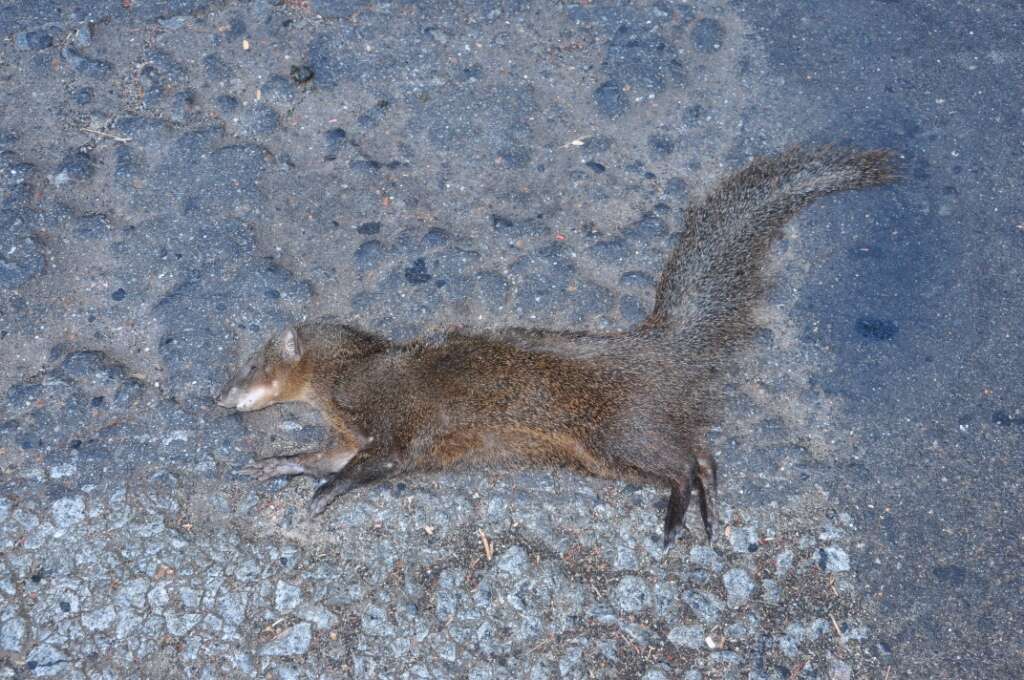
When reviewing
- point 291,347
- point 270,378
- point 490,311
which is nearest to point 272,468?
point 270,378

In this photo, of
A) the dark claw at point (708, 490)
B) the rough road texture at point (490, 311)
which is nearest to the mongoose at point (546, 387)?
the dark claw at point (708, 490)

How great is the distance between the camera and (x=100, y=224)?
418 centimetres

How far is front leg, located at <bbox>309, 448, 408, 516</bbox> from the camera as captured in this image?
3564 millimetres

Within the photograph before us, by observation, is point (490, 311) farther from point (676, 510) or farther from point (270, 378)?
point (676, 510)

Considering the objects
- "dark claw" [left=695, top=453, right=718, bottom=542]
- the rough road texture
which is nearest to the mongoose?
"dark claw" [left=695, top=453, right=718, bottom=542]

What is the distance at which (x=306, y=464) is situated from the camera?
12.3 feet

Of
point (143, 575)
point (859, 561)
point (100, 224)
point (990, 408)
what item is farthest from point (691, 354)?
point (100, 224)

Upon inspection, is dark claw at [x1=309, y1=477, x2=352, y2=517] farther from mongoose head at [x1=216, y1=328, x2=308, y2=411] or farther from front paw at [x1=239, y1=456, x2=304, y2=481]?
mongoose head at [x1=216, y1=328, x2=308, y2=411]

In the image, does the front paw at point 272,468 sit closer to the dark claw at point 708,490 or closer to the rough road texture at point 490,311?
the rough road texture at point 490,311

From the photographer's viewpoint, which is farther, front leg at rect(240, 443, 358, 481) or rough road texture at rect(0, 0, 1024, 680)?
front leg at rect(240, 443, 358, 481)

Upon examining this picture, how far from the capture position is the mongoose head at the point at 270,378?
3.79 metres

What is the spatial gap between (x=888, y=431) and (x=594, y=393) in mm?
1224

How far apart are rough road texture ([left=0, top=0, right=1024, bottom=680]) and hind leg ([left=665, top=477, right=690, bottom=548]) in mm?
95

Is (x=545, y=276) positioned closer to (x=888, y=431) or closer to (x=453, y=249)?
(x=453, y=249)
